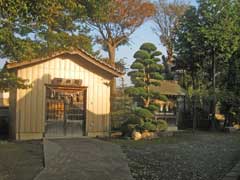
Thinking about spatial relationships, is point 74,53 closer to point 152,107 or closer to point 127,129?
point 127,129

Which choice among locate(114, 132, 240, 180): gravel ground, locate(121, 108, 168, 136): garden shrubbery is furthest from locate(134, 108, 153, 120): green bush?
locate(114, 132, 240, 180): gravel ground

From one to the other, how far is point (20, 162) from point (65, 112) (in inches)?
335

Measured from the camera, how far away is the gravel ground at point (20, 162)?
9192 mm

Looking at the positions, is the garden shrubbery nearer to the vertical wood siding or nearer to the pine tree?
the pine tree

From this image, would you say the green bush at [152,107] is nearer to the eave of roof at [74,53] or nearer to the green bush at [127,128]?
the green bush at [127,128]

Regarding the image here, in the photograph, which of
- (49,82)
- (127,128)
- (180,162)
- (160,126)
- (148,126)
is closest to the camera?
(180,162)

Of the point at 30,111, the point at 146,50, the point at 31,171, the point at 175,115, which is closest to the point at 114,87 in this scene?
the point at 146,50

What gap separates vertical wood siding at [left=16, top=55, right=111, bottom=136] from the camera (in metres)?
18.4

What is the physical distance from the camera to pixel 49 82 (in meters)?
18.9

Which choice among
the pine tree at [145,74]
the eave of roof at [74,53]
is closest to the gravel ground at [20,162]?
the eave of roof at [74,53]

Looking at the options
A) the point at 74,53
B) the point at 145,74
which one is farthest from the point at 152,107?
the point at 74,53

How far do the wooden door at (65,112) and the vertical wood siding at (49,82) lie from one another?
30cm

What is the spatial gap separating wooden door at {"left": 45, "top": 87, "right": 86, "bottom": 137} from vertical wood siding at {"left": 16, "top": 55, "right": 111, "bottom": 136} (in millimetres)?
297

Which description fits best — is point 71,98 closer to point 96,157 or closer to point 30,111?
point 30,111
